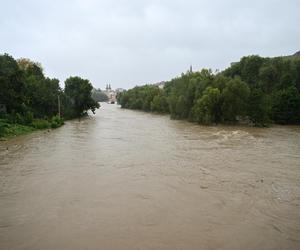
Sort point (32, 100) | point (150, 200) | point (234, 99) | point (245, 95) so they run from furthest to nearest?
point (32, 100)
point (234, 99)
point (245, 95)
point (150, 200)

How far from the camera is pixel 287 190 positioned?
39.7 ft

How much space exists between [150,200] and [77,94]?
1985 inches

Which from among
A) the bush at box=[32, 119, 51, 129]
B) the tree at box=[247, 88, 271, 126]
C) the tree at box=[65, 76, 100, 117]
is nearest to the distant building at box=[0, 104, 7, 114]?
the bush at box=[32, 119, 51, 129]

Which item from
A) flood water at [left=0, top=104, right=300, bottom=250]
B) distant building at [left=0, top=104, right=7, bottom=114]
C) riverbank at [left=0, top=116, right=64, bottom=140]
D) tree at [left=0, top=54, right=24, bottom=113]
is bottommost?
flood water at [left=0, top=104, right=300, bottom=250]

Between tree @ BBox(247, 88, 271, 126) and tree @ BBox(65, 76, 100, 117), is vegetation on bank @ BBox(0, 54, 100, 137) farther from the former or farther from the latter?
tree @ BBox(247, 88, 271, 126)

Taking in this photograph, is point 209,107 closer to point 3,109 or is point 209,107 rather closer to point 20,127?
point 20,127

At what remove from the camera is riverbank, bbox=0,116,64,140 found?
1133 inches

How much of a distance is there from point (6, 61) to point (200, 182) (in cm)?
3169

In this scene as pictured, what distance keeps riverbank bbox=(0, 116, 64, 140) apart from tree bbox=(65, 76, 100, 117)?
1720 cm

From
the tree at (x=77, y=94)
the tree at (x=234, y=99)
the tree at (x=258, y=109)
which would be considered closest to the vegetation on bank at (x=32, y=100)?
the tree at (x=77, y=94)

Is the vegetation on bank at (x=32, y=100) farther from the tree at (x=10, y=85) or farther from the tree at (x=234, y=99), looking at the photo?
the tree at (x=234, y=99)

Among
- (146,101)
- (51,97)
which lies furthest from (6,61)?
(146,101)

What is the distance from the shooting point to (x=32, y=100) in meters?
43.2

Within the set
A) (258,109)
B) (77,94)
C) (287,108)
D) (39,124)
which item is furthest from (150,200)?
(77,94)
